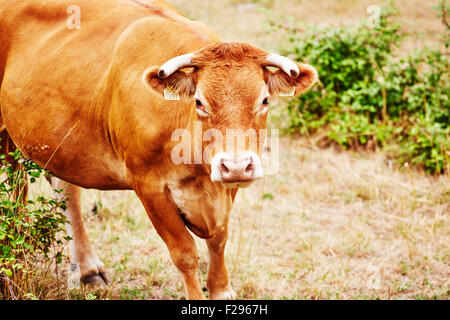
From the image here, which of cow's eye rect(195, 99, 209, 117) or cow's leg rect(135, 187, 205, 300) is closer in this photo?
cow's eye rect(195, 99, 209, 117)

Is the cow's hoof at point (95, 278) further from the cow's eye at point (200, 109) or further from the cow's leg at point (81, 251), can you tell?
the cow's eye at point (200, 109)

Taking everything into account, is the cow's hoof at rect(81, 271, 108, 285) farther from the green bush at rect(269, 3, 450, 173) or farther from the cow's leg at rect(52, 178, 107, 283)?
the green bush at rect(269, 3, 450, 173)

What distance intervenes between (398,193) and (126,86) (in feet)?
12.0

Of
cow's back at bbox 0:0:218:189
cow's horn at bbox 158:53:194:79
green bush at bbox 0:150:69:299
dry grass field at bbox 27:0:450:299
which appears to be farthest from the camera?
dry grass field at bbox 27:0:450:299

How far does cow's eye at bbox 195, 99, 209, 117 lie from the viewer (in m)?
3.46

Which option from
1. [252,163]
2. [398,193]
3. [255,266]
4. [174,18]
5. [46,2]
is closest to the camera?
[252,163]

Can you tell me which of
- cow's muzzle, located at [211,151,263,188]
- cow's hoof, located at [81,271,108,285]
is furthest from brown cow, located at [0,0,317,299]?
cow's hoof, located at [81,271,108,285]

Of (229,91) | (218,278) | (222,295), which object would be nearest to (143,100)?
(229,91)

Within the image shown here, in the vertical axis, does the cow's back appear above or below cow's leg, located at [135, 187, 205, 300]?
above

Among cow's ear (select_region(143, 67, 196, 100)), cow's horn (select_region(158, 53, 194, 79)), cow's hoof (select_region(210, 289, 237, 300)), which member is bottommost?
cow's hoof (select_region(210, 289, 237, 300))

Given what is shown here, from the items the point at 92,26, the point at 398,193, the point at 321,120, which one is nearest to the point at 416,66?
the point at 321,120

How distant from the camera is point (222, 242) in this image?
438 centimetres
